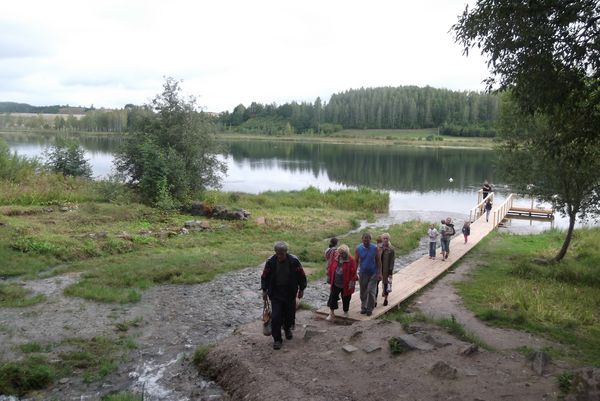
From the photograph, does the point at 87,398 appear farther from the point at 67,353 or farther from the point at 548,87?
the point at 548,87

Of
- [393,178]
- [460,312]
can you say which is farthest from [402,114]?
[460,312]

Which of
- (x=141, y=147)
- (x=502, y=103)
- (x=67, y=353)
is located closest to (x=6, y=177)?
(x=141, y=147)

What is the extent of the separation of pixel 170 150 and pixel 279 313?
2149 centimetres

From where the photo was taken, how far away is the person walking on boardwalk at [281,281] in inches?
336

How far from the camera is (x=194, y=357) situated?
30.3 ft

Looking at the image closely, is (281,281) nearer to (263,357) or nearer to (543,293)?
(263,357)

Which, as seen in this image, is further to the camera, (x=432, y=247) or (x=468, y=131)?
(x=468, y=131)

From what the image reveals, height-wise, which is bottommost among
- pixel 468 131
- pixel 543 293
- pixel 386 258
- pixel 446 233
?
pixel 543 293

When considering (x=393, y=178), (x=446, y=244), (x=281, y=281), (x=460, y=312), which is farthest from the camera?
(x=393, y=178)

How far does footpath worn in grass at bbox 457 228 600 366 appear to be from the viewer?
10.5 m

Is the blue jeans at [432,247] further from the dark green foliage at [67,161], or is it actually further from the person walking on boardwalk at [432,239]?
the dark green foliage at [67,161]

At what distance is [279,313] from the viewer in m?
8.69

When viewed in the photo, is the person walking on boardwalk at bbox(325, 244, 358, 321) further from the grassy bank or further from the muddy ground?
the grassy bank

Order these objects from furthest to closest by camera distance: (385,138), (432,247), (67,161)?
(385,138), (67,161), (432,247)
